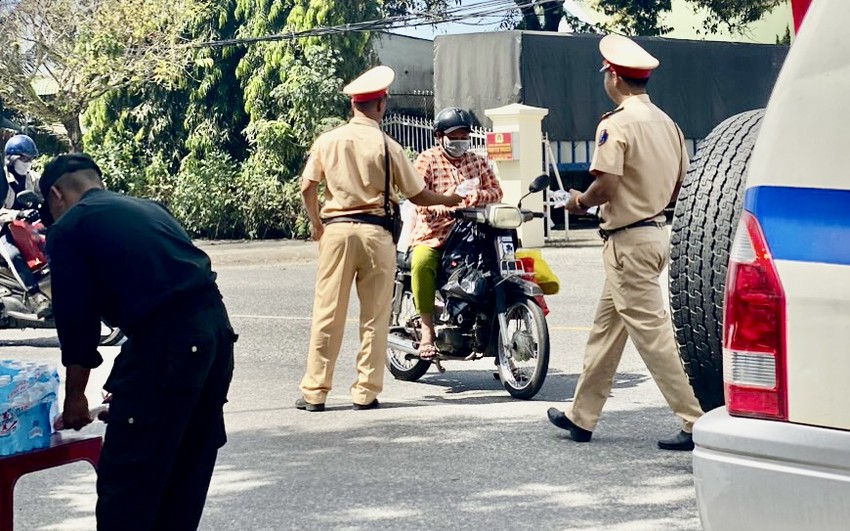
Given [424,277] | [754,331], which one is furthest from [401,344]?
[754,331]

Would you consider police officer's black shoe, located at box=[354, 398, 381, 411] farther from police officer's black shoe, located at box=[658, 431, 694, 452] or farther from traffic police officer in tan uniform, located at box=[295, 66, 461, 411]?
police officer's black shoe, located at box=[658, 431, 694, 452]

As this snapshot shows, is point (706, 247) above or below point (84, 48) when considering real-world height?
below

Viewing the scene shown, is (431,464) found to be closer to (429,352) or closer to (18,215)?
(429,352)

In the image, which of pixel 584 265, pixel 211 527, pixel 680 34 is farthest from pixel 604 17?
pixel 211 527

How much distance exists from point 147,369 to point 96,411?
286 millimetres

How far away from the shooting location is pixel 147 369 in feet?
14.4

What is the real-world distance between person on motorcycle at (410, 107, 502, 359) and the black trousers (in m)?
4.37

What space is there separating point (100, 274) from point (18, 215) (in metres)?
7.63

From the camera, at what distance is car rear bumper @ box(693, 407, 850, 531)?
3209 millimetres

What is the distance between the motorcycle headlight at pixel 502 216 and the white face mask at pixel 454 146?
57cm

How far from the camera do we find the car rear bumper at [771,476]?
3.21 meters

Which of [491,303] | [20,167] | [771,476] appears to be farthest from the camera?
[20,167]

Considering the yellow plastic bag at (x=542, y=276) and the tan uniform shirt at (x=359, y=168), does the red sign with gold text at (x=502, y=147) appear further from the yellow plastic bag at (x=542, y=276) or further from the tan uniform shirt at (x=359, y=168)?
the tan uniform shirt at (x=359, y=168)

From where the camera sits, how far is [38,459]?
14.2 feet
